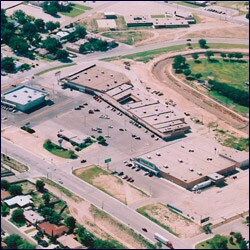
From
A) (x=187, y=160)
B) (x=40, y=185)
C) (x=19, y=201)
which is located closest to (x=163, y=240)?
(x=40, y=185)

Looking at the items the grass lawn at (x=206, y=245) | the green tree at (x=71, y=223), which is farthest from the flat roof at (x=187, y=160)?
the green tree at (x=71, y=223)

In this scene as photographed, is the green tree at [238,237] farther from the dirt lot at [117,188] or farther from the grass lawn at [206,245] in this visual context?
the dirt lot at [117,188]

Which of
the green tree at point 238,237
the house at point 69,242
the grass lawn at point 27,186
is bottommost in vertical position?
the green tree at point 238,237

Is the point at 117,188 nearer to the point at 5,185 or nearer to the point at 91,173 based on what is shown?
the point at 91,173

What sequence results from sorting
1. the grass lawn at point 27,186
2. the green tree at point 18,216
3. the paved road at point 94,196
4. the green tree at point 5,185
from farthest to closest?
the grass lawn at point 27,186, the green tree at point 5,185, the green tree at point 18,216, the paved road at point 94,196

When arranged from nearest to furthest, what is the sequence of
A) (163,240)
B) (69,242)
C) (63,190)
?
(69,242) < (163,240) < (63,190)

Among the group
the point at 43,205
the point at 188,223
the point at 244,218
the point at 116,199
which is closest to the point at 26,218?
the point at 43,205
